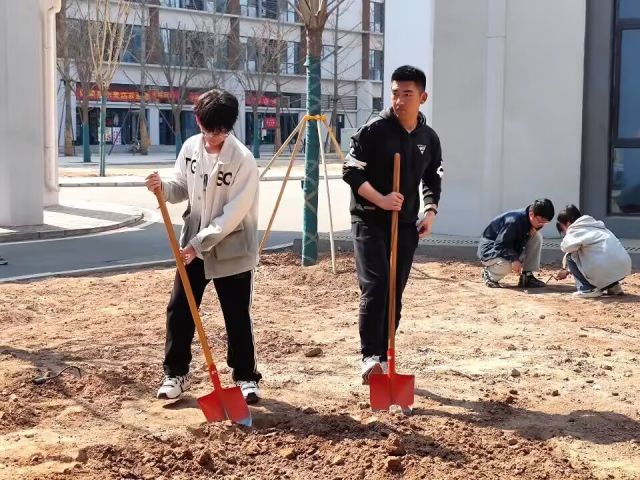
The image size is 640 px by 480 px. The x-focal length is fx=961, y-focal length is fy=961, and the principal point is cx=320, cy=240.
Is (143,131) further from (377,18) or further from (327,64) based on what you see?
(377,18)

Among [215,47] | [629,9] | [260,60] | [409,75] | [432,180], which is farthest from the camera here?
[260,60]

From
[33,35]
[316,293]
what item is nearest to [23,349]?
[316,293]

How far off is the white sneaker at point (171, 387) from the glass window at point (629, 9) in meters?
9.03

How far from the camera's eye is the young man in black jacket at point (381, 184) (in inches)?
206

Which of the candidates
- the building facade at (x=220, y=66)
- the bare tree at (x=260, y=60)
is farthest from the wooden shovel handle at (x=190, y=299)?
the bare tree at (x=260, y=60)

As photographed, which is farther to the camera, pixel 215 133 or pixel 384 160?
pixel 384 160

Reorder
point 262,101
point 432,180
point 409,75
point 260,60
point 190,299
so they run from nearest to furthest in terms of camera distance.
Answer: point 190,299 → point 409,75 → point 432,180 → point 260,60 → point 262,101

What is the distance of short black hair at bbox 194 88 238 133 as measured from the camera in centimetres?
480

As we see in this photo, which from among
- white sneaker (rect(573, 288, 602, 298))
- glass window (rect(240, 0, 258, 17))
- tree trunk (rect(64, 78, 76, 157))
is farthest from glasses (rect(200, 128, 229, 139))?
glass window (rect(240, 0, 258, 17))

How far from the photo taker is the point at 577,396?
17.7 ft

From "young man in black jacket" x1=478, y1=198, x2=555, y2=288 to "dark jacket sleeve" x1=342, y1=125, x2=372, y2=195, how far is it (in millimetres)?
3927

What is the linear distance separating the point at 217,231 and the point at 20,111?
1088cm

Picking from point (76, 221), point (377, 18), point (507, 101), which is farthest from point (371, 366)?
point (377, 18)

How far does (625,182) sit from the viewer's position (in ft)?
40.3
